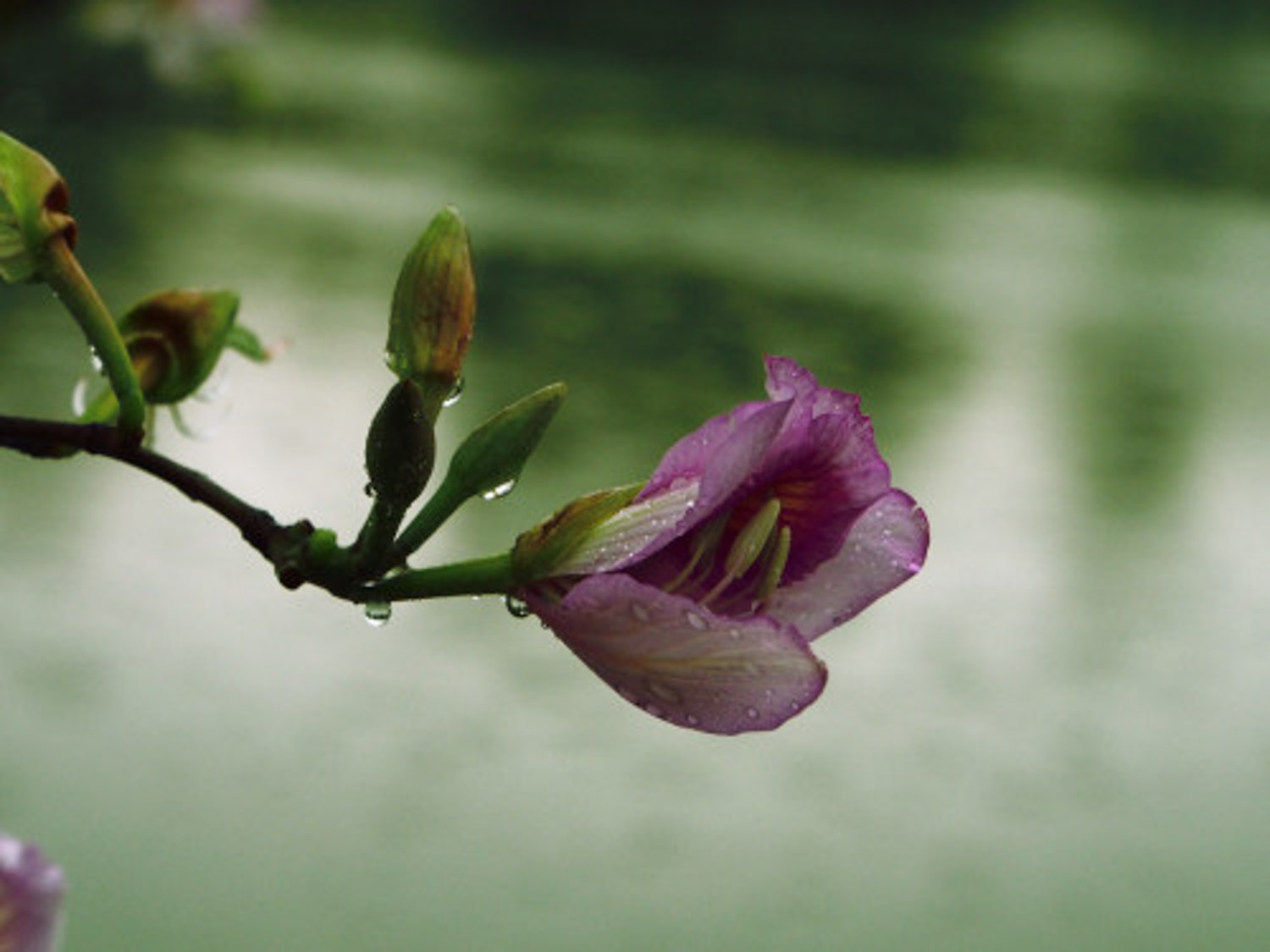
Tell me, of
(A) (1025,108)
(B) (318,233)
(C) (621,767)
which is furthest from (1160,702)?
(A) (1025,108)

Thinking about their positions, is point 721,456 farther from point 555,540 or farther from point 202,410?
point 202,410

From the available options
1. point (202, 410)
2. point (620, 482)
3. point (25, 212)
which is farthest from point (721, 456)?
point (620, 482)

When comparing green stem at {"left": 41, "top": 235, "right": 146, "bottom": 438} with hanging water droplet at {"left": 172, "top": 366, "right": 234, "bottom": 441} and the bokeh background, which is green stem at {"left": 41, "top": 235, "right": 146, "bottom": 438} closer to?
hanging water droplet at {"left": 172, "top": 366, "right": 234, "bottom": 441}

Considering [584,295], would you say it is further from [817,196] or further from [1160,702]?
[1160,702]

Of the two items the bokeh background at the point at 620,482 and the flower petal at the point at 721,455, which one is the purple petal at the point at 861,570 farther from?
the bokeh background at the point at 620,482

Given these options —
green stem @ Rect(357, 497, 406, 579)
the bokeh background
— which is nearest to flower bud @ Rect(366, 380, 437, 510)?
green stem @ Rect(357, 497, 406, 579)
